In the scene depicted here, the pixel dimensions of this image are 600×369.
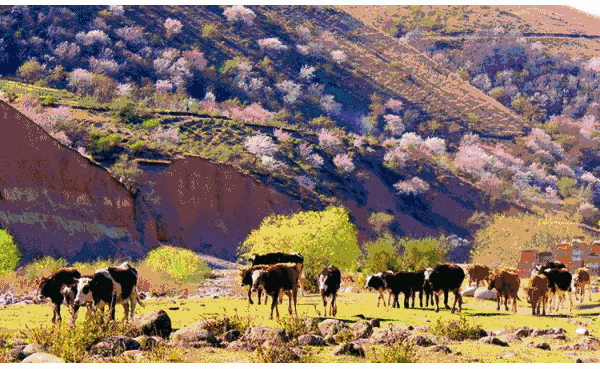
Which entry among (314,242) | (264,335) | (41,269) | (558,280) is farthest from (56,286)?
(314,242)

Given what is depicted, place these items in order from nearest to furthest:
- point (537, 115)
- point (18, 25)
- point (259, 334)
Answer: point (259, 334) → point (18, 25) → point (537, 115)

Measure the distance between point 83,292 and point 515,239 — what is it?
165ft

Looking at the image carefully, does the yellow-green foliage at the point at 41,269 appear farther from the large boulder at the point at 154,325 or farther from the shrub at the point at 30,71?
the shrub at the point at 30,71

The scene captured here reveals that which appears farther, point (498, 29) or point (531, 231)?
point (498, 29)

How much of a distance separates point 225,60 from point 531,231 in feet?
179

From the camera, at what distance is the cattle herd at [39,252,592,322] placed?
69.3ft

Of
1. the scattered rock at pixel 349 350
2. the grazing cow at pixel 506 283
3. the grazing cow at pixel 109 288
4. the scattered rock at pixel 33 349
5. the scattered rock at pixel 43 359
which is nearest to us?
the scattered rock at pixel 43 359

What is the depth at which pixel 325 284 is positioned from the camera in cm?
2555

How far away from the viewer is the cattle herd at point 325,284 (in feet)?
69.3

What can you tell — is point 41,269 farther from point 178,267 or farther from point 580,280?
point 580,280

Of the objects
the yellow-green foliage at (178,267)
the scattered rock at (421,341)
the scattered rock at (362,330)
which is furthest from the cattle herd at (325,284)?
the yellow-green foliage at (178,267)

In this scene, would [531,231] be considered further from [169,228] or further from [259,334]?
[259,334]

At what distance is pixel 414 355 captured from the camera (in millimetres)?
17219

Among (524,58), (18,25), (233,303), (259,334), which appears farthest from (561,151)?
(259,334)
